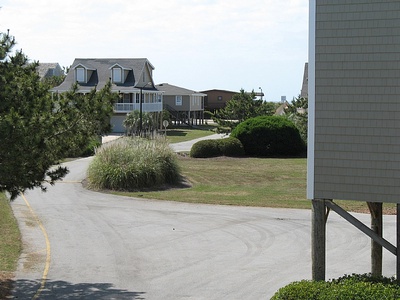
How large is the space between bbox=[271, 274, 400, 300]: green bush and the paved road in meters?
3.31

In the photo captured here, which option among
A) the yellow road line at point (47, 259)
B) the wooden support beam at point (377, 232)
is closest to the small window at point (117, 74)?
the yellow road line at point (47, 259)

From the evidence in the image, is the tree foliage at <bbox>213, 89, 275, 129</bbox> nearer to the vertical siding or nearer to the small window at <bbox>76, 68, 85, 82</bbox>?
the small window at <bbox>76, 68, 85, 82</bbox>

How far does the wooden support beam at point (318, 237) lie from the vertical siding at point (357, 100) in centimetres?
23

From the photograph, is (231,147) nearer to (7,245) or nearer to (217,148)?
(217,148)

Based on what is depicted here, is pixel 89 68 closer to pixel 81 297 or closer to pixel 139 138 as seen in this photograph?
pixel 139 138

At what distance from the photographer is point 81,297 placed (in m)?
14.0

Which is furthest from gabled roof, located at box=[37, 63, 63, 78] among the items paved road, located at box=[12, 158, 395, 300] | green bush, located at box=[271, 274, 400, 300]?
green bush, located at box=[271, 274, 400, 300]

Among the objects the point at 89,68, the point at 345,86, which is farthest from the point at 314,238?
the point at 89,68

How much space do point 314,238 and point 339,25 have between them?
365 cm

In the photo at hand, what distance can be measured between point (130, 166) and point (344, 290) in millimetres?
21043

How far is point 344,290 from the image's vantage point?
1037cm

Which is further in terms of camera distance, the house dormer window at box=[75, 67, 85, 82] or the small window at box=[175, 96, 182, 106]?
the small window at box=[175, 96, 182, 106]

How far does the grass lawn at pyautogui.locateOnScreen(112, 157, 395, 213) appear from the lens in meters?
27.7

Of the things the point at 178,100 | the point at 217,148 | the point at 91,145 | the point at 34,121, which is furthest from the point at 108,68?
the point at 34,121
